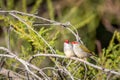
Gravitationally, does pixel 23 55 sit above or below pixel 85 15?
below

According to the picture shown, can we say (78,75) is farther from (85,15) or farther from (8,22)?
(85,15)

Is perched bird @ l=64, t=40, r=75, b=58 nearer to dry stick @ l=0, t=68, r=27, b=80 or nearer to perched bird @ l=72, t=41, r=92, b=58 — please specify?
perched bird @ l=72, t=41, r=92, b=58

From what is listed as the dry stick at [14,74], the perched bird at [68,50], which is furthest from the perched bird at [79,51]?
the dry stick at [14,74]

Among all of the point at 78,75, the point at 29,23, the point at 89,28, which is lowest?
the point at 78,75

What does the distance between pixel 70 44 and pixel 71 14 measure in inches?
144

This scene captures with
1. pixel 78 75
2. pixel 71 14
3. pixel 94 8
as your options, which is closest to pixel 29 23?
pixel 78 75

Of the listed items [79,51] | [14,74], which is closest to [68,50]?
[79,51]

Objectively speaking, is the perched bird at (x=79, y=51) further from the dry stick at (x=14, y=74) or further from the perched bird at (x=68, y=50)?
the dry stick at (x=14, y=74)

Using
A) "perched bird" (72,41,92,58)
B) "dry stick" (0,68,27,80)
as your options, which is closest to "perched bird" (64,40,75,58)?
"perched bird" (72,41,92,58)

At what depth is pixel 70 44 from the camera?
3.97 meters

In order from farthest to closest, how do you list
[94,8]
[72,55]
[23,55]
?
[94,8]
[23,55]
[72,55]

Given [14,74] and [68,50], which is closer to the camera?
[68,50]

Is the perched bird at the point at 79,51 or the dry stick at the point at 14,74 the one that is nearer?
the perched bird at the point at 79,51

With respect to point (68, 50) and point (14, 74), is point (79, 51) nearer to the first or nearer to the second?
point (68, 50)
